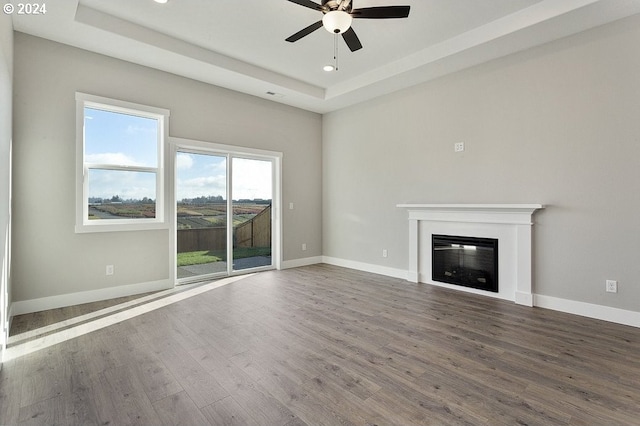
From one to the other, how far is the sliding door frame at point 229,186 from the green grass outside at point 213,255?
0.39 feet

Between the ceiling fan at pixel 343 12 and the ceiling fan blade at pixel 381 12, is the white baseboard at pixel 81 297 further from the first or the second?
the ceiling fan blade at pixel 381 12

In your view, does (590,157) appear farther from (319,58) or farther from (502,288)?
(319,58)

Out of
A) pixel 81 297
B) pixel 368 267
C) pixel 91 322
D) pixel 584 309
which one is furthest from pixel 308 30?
pixel 584 309

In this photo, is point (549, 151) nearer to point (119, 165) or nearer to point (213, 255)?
point (213, 255)

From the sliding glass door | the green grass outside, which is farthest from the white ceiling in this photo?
the green grass outside

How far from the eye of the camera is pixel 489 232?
4.19m

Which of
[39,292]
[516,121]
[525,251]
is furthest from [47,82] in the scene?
[525,251]

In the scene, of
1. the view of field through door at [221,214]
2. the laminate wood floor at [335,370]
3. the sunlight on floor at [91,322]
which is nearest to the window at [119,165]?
the view of field through door at [221,214]

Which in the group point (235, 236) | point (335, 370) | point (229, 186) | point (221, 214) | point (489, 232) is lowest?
point (335, 370)

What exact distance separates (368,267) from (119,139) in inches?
172

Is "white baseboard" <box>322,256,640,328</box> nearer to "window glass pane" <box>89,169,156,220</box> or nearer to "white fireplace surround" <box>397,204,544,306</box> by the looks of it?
"white fireplace surround" <box>397,204,544,306</box>

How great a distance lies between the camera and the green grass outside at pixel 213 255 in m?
4.90

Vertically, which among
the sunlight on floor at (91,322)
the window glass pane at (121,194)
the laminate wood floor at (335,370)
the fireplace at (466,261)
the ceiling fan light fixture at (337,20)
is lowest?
the laminate wood floor at (335,370)

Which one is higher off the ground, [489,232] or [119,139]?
[119,139]
